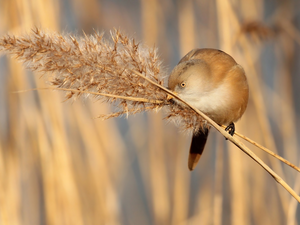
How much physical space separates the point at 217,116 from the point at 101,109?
67 cm

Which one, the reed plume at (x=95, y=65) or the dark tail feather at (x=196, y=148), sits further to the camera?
the dark tail feather at (x=196, y=148)

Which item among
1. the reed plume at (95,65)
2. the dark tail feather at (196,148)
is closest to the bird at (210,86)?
the dark tail feather at (196,148)

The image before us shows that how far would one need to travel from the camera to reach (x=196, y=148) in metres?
1.35

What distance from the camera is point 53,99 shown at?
4.58 ft

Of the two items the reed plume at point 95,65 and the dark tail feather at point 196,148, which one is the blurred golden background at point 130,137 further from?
the reed plume at point 95,65

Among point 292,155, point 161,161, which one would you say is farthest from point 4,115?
point 292,155

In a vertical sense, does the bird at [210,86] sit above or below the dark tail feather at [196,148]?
above

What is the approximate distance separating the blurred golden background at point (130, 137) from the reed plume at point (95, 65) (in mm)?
588

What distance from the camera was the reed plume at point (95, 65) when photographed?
77cm

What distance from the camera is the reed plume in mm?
773

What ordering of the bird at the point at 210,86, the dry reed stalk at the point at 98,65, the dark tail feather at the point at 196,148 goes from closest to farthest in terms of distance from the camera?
the dry reed stalk at the point at 98,65, the bird at the point at 210,86, the dark tail feather at the point at 196,148

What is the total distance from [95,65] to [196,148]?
66 centimetres

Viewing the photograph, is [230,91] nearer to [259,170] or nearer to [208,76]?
[208,76]

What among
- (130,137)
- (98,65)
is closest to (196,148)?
(98,65)
